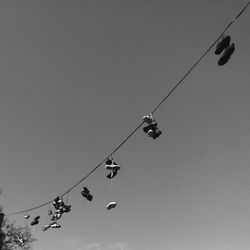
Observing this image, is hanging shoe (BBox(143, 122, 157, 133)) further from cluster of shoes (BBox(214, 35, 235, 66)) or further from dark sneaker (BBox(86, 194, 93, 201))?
dark sneaker (BBox(86, 194, 93, 201))

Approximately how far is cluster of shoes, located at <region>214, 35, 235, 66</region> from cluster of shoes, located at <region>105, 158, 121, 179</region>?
3.67m

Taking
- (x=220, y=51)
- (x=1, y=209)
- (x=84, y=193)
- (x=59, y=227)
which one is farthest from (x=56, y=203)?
(x=1, y=209)

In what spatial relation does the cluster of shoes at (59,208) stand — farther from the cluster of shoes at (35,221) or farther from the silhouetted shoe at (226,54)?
the silhouetted shoe at (226,54)

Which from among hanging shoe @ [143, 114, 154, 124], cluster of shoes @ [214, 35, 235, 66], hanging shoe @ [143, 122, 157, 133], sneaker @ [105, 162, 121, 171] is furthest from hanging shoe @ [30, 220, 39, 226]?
cluster of shoes @ [214, 35, 235, 66]

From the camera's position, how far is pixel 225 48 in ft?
14.8

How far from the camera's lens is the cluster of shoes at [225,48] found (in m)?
4.43

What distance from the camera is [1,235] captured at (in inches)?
405

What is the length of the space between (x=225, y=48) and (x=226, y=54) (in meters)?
0.11

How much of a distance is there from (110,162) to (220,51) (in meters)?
3.75

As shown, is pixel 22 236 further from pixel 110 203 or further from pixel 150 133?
pixel 150 133

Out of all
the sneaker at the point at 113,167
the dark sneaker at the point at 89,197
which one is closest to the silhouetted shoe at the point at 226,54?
the sneaker at the point at 113,167

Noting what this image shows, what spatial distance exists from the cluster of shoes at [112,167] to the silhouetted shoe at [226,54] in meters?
3.68

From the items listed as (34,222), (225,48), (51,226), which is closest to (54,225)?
(51,226)

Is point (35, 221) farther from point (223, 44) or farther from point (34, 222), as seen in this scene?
point (223, 44)
